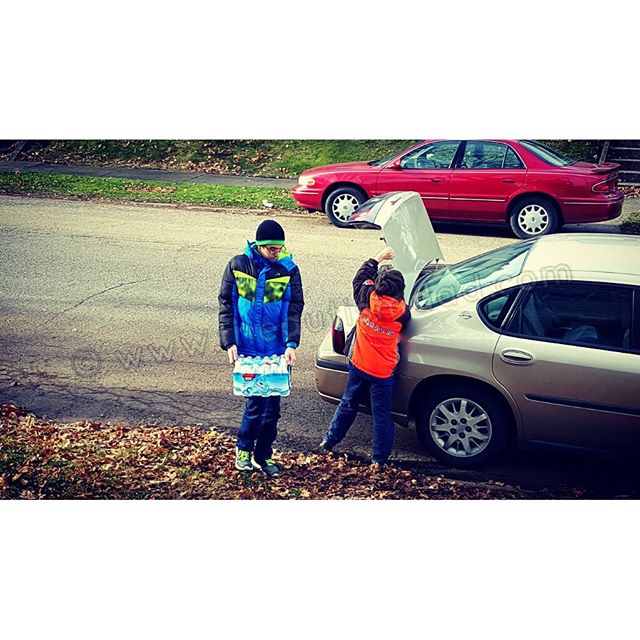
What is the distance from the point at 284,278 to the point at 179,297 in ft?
9.72

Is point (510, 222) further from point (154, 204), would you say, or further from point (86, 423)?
point (86, 423)

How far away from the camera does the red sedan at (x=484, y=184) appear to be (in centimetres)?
834

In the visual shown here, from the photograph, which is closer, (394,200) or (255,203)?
(394,200)

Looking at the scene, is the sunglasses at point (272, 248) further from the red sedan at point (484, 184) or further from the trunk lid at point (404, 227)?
the red sedan at point (484, 184)

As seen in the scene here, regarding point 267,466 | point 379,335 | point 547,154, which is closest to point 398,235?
point 379,335

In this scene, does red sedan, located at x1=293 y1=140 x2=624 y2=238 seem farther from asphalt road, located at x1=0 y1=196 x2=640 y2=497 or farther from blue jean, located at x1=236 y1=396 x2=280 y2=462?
blue jean, located at x1=236 y1=396 x2=280 y2=462

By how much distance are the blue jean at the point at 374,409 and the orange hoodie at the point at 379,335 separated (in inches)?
2.9

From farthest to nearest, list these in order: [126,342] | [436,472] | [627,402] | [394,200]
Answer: [126,342]
[394,200]
[436,472]
[627,402]

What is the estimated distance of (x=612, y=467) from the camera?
19.7ft

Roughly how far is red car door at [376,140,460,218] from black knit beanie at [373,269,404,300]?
2.44 metres

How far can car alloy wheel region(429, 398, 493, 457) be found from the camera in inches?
237

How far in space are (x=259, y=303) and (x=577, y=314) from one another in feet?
7.04

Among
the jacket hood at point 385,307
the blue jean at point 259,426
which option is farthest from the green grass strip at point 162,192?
the blue jean at point 259,426

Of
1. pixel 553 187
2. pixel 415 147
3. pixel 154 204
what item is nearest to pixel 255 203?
pixel 154 204
